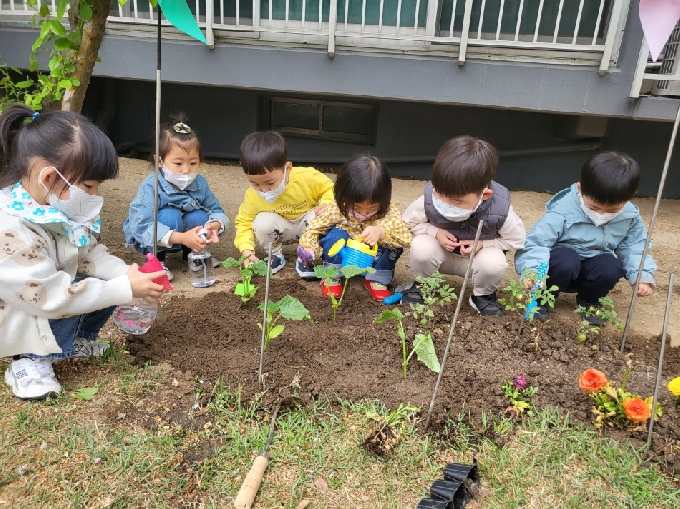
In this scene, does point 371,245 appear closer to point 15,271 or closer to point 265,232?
point 265,232

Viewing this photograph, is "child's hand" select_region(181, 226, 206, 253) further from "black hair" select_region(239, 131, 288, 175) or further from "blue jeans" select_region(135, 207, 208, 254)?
"black hair" select_region(239, 131, 288, 175)

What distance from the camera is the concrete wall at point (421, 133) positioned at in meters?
6.10

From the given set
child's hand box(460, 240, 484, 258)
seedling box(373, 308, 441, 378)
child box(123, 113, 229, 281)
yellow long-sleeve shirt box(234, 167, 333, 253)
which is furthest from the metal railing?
seedling box(373, 308, 441, 378)

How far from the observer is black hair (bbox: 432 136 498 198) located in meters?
2.60

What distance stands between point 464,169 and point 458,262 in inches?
26.0

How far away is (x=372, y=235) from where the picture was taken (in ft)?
9.71

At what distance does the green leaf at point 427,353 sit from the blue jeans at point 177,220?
1793mm

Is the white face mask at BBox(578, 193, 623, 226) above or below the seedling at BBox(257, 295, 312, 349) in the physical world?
above

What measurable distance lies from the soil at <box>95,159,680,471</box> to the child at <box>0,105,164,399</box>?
0.41 metres

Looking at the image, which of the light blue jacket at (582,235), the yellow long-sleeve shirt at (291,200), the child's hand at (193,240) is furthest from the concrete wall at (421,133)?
the child's hand at (193,240)

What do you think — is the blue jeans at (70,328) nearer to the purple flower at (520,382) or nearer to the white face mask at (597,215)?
the purple flower at (520,382)

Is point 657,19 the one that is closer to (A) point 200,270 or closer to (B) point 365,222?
(B) point 365,222

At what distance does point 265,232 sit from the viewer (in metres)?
3.45

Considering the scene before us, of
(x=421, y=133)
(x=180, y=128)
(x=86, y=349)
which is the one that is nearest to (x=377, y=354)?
(x=86, y=349)
